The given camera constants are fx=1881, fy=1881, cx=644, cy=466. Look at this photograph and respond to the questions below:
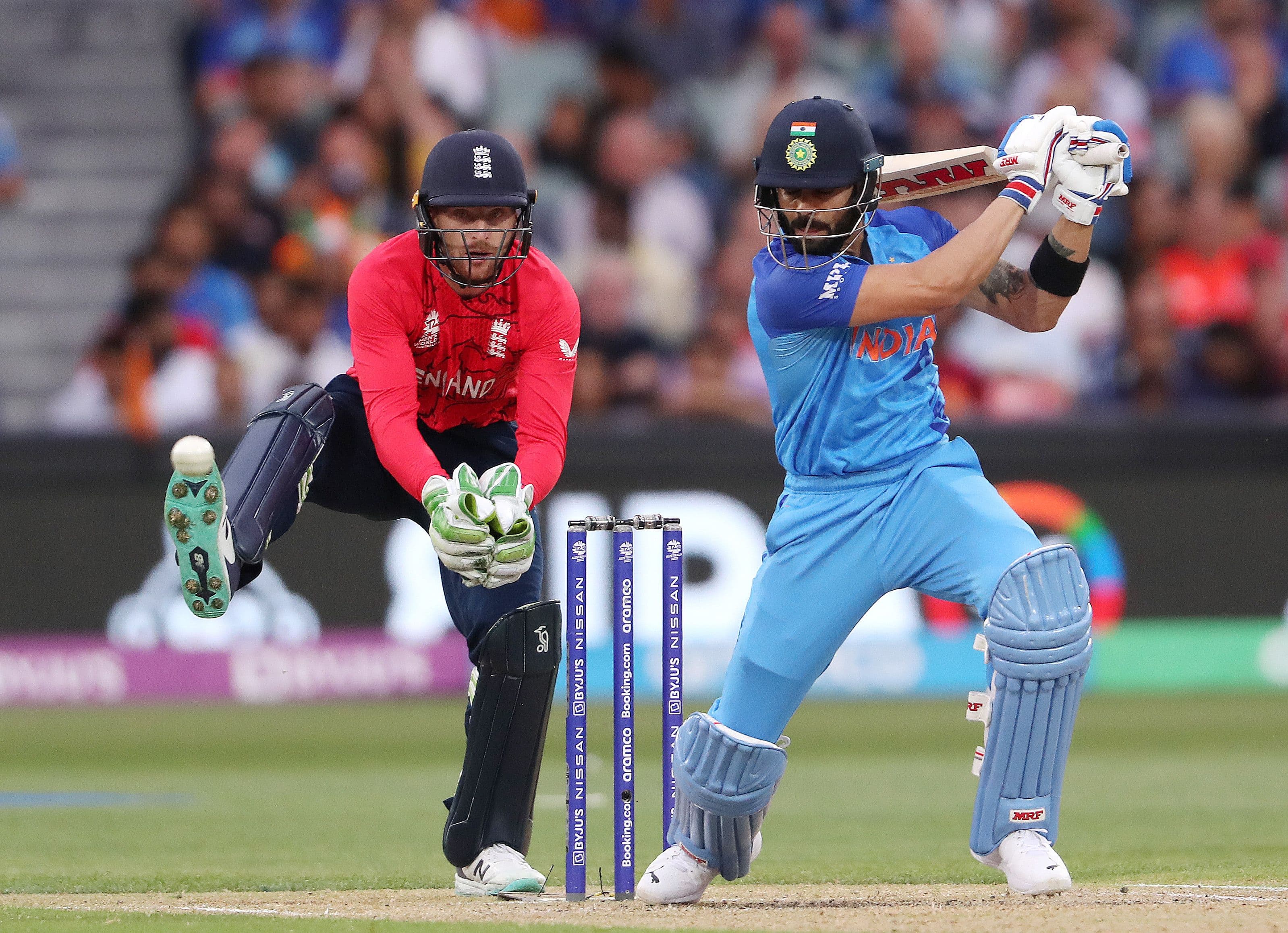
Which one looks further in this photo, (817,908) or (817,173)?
(817,908)

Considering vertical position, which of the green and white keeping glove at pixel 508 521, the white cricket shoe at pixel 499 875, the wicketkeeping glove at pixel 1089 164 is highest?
the wicketkeeping glove at pixel 1089 164

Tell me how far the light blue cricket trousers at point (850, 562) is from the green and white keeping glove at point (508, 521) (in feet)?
1.88

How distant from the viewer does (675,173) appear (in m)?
12.0

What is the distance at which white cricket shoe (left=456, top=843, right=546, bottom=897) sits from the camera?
15.9 ft

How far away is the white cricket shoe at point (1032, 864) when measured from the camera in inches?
169

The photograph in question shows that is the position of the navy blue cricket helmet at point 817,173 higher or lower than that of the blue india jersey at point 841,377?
higher

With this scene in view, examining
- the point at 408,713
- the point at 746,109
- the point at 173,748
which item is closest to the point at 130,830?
the point at 173,748

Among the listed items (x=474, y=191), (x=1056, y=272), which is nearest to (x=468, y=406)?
(x=474, y=191)

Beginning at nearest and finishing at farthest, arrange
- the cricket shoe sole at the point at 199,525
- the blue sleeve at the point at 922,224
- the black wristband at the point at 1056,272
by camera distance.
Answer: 1. the cricket shoe sole at the point at 199,525
2. the black wristband at the point at 1056,272
3. the blue sleeve at the point at 922,224

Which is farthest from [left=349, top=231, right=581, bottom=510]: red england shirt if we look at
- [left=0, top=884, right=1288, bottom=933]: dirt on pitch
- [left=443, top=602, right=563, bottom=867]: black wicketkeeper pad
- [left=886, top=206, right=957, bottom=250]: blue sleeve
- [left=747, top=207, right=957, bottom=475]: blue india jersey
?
[left=0, top=884, right=1288, bottom=933]: dirt on pitch

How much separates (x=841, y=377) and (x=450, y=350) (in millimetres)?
1089

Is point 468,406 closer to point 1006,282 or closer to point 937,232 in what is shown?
point 937,232

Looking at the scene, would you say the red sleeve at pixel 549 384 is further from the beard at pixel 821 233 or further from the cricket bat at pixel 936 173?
the cricket bat at pixel 936 173

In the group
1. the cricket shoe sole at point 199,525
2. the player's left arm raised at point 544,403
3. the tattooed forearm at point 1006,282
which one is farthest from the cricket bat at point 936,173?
the cricket shoe sole at point 199,525
